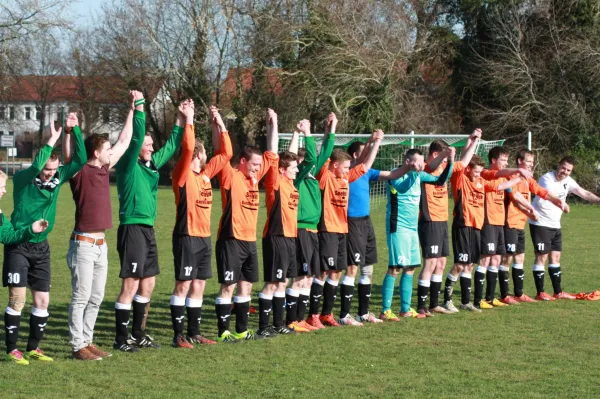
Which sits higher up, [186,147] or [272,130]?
[272,130]

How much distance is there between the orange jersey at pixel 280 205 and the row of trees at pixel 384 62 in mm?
26499

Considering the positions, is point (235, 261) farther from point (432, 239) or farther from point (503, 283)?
point (503, 283)

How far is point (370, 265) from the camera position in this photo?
10781 millimetres

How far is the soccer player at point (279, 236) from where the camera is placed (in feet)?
31.4

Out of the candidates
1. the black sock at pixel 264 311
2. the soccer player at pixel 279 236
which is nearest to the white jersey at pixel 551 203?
the soccer player at pixel 279 236

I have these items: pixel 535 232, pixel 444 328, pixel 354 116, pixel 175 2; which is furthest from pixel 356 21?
pixel 444 328

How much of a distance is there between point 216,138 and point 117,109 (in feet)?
167

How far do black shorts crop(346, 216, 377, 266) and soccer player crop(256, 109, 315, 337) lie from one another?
1.02m

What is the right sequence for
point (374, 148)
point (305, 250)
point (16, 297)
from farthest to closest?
point (374, 148)
point (305, 250)
point (16, 297)

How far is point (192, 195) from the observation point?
8922 mm

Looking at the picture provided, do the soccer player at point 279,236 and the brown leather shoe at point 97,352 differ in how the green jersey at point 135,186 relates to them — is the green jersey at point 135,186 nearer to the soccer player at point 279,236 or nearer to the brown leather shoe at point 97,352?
the brown leather shoe at point 97,352

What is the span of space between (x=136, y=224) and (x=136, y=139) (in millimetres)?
848

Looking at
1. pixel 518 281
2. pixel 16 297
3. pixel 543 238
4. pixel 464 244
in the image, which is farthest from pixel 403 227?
pixel 16 297

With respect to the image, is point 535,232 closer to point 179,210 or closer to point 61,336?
point 179,210
